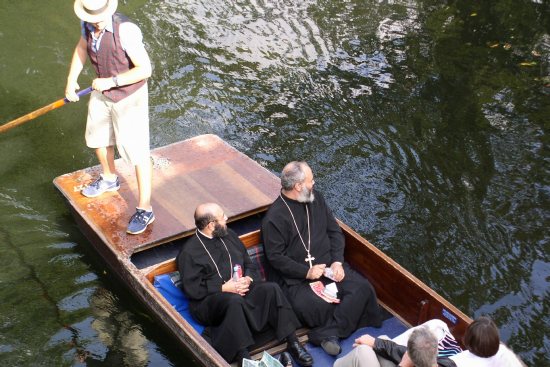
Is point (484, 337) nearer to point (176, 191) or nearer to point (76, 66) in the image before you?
point (176, 191)

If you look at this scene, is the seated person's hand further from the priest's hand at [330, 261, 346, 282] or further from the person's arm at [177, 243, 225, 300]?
the priest's hand at [330, 261, 346, 282]

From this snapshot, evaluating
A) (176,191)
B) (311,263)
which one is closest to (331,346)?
(311,263)

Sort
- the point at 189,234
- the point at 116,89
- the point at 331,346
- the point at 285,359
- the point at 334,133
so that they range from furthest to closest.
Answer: the point at 334,133 → the point at 189,234 → the point at 116,89 → the point at 331,346 → the point at 285,359

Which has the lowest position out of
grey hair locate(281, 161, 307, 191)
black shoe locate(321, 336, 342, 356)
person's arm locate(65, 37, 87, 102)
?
black shoe locate(321, 336, 342, 356)

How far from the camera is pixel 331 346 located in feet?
16.5

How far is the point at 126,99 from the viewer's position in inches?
218

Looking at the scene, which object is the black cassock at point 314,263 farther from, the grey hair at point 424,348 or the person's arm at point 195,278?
the grey hair at point 424,348

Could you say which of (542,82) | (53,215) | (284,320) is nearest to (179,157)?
(53,215)

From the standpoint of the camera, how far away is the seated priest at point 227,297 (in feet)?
16.2

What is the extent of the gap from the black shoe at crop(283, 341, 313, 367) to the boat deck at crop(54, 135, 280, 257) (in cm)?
133

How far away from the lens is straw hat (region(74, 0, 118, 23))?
5102mm

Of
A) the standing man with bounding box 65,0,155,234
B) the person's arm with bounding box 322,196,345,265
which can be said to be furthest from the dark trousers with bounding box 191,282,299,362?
the standing man with bounding box 65,0,155,234

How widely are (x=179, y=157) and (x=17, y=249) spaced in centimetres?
158

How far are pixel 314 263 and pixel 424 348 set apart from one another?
155 centimetres
